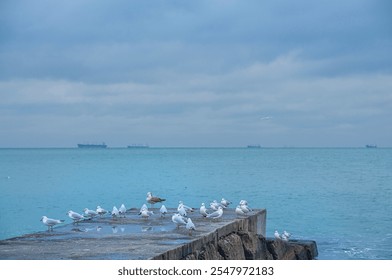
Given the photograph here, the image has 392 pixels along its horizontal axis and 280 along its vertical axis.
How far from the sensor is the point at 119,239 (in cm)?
1256

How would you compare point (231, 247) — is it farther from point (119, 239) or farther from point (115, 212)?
point (115, 212)

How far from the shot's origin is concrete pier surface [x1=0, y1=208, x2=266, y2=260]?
35.4ft

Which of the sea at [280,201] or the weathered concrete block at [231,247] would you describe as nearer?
the weathered concrete block at [231,247]

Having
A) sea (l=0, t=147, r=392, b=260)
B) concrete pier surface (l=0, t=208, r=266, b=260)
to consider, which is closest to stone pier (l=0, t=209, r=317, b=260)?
concrete pier surface (l=0, t=208, r=266, b=260)

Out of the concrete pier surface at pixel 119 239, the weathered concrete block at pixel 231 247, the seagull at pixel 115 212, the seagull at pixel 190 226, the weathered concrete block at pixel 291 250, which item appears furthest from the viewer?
the weathered concrete block at pixel 291 250

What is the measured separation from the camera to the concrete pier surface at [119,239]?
10781 mm

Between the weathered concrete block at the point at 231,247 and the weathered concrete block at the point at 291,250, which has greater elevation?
the weathered concrete block at the point at 231,247

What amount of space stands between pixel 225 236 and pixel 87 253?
14.6ft

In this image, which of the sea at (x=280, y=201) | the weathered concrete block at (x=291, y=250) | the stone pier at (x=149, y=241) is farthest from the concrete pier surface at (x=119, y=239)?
the sea at (x=280, y=201)

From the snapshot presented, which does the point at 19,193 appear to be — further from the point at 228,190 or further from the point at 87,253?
the point at 87,253

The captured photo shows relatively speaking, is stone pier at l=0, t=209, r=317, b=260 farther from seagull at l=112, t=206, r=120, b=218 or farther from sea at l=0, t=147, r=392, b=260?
sea at l=0, t=147, r=392, b=260

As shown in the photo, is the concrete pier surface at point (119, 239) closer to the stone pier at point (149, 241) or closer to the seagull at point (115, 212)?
the stone pier at point (149, 241)

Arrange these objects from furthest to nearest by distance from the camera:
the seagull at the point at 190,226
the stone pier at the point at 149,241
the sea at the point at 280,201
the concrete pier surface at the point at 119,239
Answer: the sea at the point at 280,201 → the seagull at the point at 190,226 → the stone pier at the point at 149,241 → the concrete pier surface at the point at 119,239

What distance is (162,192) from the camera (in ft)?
146
